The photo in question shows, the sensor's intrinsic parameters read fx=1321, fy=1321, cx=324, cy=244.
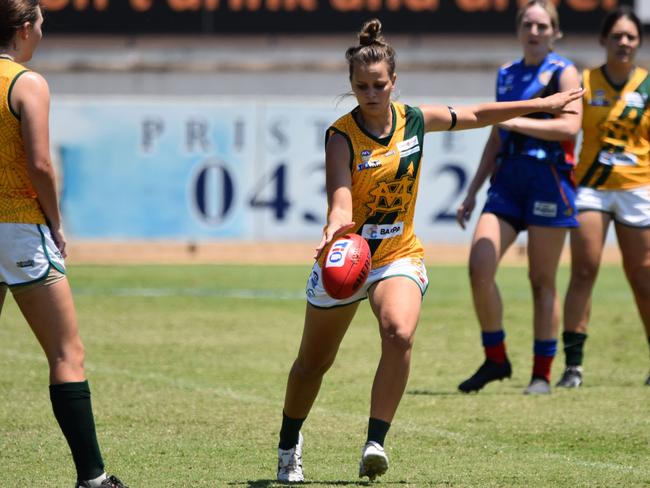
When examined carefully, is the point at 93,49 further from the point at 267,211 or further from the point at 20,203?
the point at 20,203

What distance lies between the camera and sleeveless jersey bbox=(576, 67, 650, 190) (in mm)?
8789

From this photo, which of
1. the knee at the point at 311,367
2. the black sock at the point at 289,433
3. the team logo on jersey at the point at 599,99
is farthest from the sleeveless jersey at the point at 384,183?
the team logo on jersey at the point at 599,99

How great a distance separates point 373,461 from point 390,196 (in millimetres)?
1226

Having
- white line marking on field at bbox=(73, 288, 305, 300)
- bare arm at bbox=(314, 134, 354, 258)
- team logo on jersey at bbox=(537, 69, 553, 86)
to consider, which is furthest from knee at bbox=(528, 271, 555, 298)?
white line marking on field at bbox=(73, 288, 305, 300)

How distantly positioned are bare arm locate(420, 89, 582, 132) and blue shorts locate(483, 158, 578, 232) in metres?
1.95

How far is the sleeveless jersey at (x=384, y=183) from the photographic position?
5926 mm

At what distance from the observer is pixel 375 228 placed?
19.7 ft

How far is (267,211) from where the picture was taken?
18.1 metres

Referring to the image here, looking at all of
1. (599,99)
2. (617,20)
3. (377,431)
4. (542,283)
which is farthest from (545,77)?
(377,431)

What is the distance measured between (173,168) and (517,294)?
5.67m

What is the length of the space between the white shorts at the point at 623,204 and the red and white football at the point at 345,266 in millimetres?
3475

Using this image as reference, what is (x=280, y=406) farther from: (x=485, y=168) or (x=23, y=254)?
(x=23, y=254)

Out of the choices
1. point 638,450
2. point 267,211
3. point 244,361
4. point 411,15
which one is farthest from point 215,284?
point 638,450

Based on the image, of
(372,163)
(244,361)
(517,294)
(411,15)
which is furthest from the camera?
(411,15)
